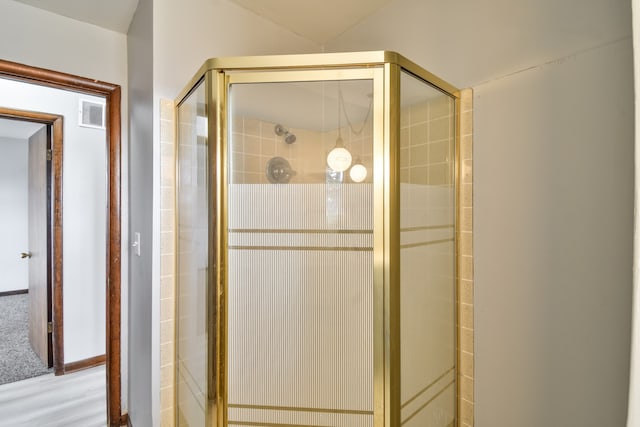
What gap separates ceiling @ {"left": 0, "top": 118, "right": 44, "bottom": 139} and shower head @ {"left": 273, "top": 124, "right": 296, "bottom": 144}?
13.4 ft

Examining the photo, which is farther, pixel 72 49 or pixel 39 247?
pixel 39 247

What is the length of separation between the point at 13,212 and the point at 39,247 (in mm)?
2879

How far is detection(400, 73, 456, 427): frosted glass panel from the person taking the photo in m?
1.20

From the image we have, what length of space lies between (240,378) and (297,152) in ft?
2.64

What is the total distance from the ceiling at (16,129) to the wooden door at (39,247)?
1341mm

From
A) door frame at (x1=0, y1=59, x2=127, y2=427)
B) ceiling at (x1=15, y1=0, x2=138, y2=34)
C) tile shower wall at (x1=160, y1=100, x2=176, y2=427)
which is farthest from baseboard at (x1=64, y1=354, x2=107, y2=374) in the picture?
ceiling at (x1=15, y1=0, x2=138, y2=34)

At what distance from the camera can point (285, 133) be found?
1.14 meters

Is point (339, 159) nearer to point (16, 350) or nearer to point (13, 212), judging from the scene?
point (16, 350)

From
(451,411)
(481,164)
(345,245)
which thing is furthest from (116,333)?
(481,164)

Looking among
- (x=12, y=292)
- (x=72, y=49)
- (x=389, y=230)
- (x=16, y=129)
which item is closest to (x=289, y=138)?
(x=389, y=230)

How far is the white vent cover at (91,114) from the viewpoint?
260cm

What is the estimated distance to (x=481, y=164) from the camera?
1.38 metres

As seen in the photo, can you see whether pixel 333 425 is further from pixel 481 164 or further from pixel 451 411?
pixel 481 164

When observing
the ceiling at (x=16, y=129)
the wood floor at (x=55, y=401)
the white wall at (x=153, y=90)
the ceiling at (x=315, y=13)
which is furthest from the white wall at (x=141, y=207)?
the ceiling at (x=16, y=129)
